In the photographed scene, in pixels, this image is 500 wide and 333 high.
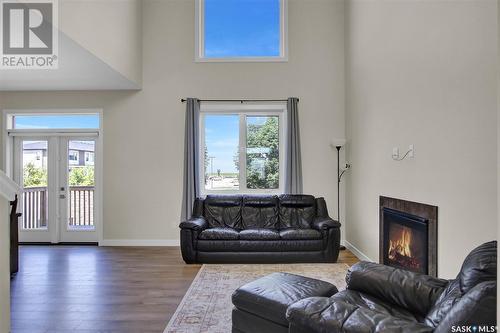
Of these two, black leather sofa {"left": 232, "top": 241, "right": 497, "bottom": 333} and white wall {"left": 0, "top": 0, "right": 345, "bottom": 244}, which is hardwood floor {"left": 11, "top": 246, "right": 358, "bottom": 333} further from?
black leather sofa {"left": 232, "top": 241, "right": 497, "bottom": 333}

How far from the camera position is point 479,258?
1.72 m

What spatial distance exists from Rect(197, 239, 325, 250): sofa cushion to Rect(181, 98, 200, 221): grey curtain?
1087 mm

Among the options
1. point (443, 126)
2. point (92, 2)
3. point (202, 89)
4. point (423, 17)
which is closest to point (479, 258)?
point (443, 126)

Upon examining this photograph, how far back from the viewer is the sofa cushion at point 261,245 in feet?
15.2

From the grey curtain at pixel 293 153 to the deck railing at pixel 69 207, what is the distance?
3623 millimetres

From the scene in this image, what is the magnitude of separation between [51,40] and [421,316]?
428cm

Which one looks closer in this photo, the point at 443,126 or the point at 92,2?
the point at 443,126

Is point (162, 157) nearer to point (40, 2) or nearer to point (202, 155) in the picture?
point (202, 155)

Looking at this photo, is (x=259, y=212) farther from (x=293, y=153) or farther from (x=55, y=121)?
Result: (x=55, y=121)

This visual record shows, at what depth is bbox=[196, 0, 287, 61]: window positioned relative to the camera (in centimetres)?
592

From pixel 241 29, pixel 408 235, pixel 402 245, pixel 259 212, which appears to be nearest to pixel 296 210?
pixel 259 212

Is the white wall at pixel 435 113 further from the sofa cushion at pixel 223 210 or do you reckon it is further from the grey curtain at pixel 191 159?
the grey curtain at pixel 191 159

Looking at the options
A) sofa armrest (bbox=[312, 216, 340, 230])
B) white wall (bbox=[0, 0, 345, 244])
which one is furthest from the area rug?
white wall (bbox=[0, 0, 345, 244])

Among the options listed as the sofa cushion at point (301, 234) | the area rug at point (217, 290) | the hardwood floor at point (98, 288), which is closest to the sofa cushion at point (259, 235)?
the sofa cushion at point (301, 234)
